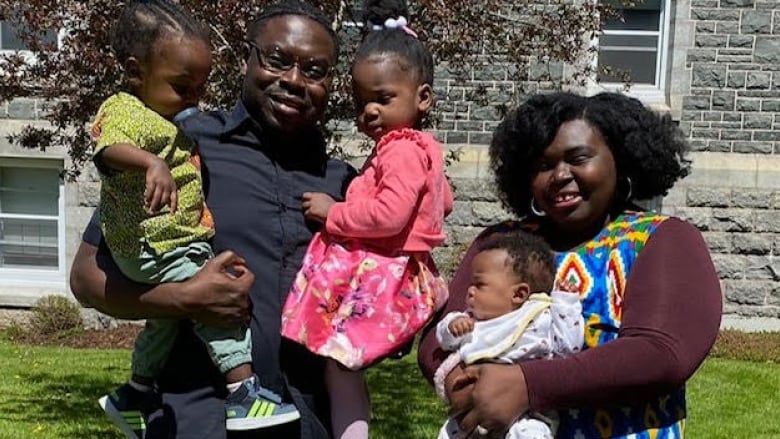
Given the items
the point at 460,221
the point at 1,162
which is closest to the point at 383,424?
the point at 460,221

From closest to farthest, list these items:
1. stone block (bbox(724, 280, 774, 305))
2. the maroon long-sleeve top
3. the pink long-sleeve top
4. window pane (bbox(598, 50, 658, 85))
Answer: the maroon long-sleeve top → the pink long-sleeve top → stone block (bbox(724, 280, 774, 305)) → window pane (bbox(598, 50, 658, 85))

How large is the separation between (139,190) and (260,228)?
354 mm

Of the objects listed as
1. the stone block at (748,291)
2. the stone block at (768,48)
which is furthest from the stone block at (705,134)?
the stone block at (748,291)

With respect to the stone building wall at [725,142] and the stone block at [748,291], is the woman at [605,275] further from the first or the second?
the stone block at [748,291]

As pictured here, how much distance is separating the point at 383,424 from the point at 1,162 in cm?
652

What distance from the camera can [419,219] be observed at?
2713mm

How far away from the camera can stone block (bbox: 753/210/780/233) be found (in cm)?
1034

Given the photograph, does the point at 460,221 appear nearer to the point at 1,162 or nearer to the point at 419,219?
the point at 1,162

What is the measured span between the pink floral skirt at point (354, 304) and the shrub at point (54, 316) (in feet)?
28.1

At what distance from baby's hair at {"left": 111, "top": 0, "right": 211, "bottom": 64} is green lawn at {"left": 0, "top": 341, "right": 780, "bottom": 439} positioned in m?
4.22

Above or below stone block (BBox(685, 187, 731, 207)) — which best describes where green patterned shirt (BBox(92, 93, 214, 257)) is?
above

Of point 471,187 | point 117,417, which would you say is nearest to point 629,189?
point 117,417

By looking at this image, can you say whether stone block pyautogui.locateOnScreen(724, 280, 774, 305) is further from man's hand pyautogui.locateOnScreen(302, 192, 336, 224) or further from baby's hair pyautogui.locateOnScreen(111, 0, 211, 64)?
baby's hair pyautogui.locateOnScreen(111, 0, 211, 64)

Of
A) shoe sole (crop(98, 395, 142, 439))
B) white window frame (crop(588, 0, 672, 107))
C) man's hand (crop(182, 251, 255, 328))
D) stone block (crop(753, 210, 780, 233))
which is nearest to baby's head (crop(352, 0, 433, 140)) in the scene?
man's hand (crop(182, 251, 255, 328))
